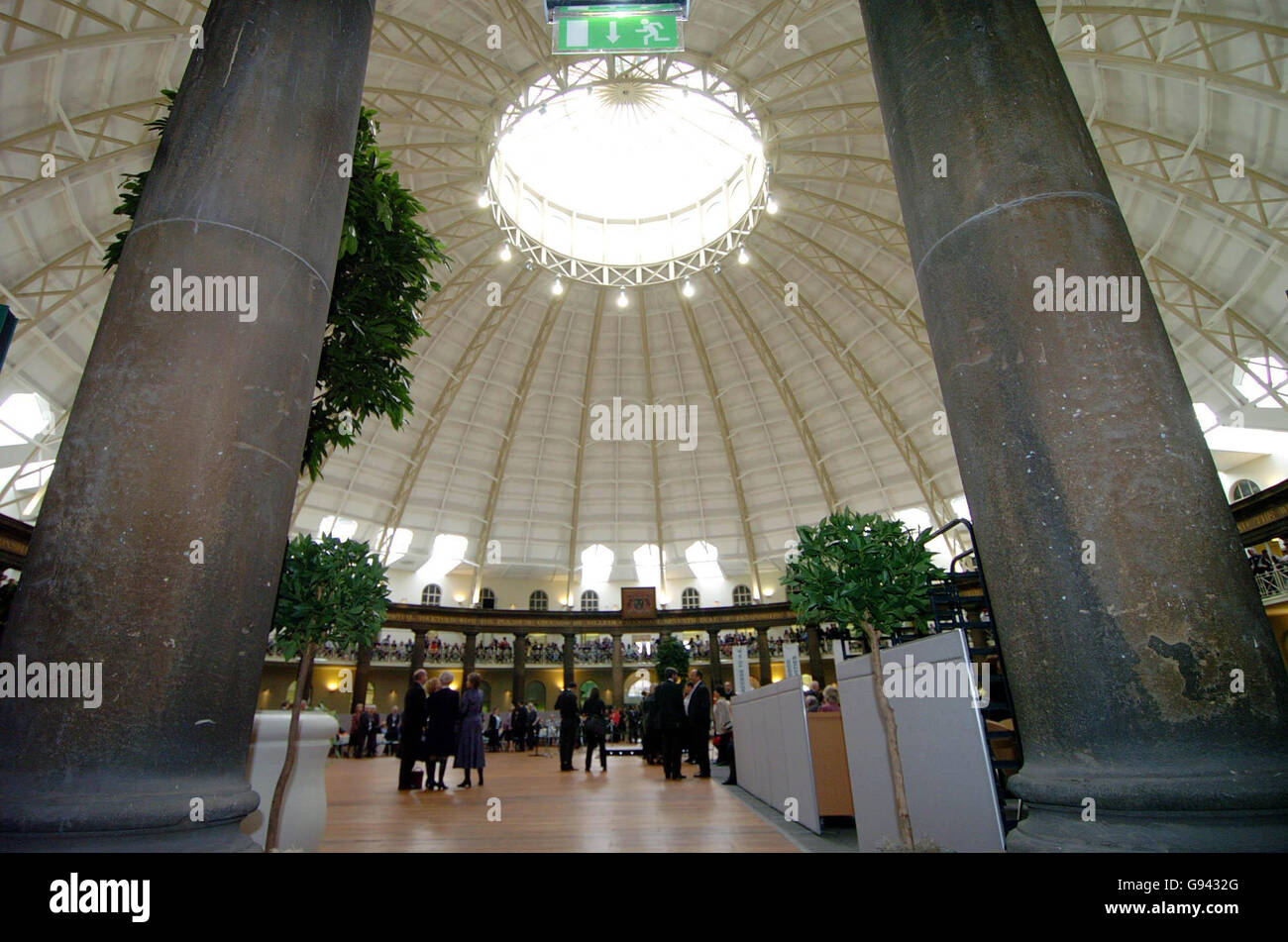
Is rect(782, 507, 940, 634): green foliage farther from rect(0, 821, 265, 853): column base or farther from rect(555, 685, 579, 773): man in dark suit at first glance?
rect(555, 685, 579, 773): man in dark suit

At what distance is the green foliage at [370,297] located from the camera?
5.84 m

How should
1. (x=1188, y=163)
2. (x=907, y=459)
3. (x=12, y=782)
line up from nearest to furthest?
1. (x=12, y=782)
2. (x=1188, y=163)
3. (x=907, y=459)

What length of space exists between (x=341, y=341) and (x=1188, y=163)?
2189cm

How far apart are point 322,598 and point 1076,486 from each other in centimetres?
559

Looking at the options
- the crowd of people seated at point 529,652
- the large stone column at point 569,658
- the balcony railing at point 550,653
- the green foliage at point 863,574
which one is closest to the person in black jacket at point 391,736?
the large stone column at point 569,658

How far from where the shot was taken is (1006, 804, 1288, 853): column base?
6.56ft

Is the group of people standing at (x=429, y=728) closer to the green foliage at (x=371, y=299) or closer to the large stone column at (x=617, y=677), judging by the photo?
the green foliage at (x=371, y=299)

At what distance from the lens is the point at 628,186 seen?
2934 cm

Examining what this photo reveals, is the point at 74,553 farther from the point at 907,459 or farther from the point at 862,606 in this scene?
the point at 907,459

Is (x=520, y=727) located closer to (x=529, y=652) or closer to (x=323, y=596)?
(x=529, y=652)

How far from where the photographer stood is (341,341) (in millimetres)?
6059

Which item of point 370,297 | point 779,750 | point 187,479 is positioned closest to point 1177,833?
point 187,479
